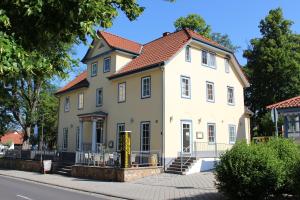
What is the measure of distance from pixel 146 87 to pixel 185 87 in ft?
8.73

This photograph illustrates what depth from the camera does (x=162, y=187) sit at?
17.8 metres

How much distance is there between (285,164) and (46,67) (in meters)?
8.45

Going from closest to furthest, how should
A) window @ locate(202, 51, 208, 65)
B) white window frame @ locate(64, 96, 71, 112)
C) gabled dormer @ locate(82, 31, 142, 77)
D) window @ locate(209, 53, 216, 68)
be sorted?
window @ locate(202, 51, 208, 65) < window @ locate(209, 53, 216, 68) < gabled dormer @ locate(82, 31, 142, 77) < white window frame @ locate(64, 96, 71, 112)

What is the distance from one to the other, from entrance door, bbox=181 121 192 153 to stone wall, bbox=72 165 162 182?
2.92 metres

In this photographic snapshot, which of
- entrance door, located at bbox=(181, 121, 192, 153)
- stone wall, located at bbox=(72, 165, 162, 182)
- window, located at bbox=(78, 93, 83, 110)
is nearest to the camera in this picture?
stone wall, located at bbox=(72, 165, 162, 182)

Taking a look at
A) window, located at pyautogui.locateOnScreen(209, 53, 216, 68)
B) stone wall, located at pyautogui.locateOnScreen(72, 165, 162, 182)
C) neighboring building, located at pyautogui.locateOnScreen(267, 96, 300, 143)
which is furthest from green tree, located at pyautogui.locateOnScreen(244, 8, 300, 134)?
stone wall, located at pyautogui.locateOnScreen(72, 165, 162, 182)

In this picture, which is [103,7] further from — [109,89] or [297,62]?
[297,62]

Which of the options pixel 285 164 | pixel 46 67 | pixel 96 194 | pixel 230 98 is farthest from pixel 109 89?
pixel 46 67

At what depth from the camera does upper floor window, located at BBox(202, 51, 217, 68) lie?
2838 cm

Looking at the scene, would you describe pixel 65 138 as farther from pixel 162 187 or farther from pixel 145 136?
pixel 162 187

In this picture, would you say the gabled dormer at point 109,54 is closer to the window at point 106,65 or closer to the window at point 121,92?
the window at point 106,65

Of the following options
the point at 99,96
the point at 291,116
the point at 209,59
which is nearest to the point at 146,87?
the point at 209,59

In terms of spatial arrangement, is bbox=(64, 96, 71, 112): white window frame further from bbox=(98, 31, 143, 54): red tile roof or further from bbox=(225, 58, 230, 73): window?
bbox=(225, 58, 230, 73): window

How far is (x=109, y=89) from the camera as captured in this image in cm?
2975
